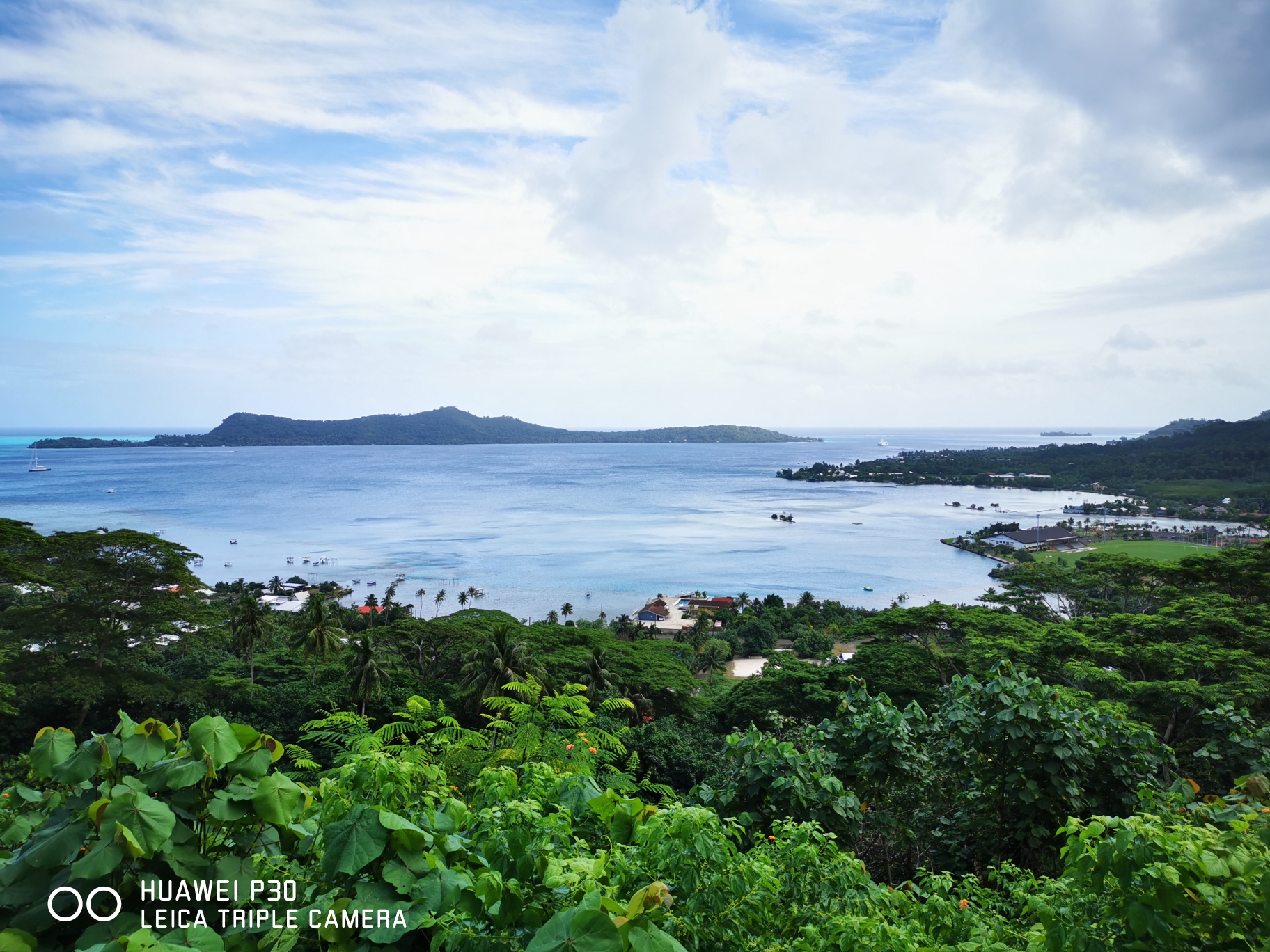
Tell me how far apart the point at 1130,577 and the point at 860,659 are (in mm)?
9182

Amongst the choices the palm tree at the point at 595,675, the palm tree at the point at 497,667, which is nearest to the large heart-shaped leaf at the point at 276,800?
the palm tree at the point at 497,667

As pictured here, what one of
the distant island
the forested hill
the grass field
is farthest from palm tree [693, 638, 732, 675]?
the forested hill

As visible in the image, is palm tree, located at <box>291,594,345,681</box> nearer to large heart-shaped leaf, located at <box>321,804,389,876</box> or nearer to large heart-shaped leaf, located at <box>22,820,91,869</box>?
large heart-shaped leaf, located at <box>22,820,91,869</box>

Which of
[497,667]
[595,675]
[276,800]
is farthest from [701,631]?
[276,800]

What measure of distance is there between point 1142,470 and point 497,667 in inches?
4461

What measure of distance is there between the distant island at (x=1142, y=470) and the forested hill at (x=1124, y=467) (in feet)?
0.54

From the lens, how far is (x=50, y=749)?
2031 mm

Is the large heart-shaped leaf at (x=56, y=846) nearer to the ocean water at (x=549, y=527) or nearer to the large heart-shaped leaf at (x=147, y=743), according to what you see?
the large heart-shaped leaf at (x=147, y=743)

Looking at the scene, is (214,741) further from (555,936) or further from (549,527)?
(549,527)

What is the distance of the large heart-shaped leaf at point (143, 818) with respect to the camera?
182cm

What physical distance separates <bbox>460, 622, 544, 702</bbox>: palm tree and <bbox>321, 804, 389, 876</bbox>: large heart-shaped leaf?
54.1 feet

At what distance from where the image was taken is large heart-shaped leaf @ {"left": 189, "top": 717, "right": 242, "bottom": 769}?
79.0 inches

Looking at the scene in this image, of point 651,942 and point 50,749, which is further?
point 50,749

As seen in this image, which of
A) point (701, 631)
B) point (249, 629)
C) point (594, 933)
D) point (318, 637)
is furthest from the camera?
point (701, 631)
